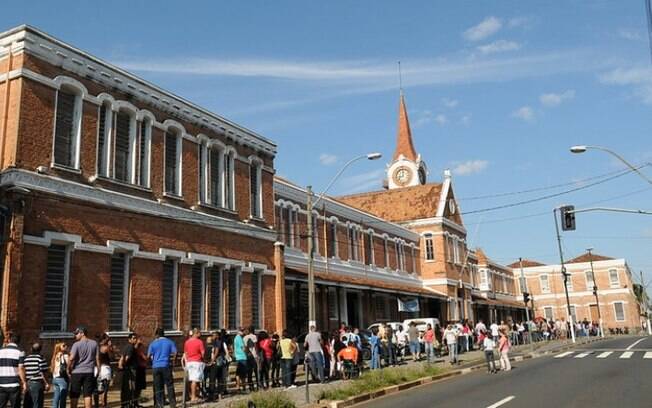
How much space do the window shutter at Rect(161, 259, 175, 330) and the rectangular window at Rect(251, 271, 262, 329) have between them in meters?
4.55

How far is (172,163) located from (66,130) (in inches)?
170

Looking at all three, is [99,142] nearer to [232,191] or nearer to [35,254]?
[35,254]

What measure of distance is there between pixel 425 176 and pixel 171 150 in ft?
167

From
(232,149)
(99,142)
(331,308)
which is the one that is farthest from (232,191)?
(331,308)

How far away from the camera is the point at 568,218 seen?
80.3 feet

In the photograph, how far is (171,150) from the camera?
2069cm

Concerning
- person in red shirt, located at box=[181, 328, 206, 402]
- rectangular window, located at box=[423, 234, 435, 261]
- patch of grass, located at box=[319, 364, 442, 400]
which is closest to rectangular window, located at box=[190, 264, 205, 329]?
patch of grass, located at box=[319, 364, 442, 400]

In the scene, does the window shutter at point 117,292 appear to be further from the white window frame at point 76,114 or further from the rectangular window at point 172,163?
the rectangular window at point 172,163

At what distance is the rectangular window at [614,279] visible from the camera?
7850 cm

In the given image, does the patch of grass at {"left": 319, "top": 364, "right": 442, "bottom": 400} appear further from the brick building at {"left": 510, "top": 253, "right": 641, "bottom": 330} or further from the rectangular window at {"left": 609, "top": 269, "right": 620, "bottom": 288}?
the rectangular window at {"left": 609, "top": 269, "right": 620, "bottom": 288}

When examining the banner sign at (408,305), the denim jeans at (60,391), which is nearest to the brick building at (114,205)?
the denim jeans at (60,391)

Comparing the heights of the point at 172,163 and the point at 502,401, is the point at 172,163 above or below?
above

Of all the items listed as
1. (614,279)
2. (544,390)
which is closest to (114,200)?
(544,390)

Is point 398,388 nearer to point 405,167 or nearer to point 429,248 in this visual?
point 429,248
